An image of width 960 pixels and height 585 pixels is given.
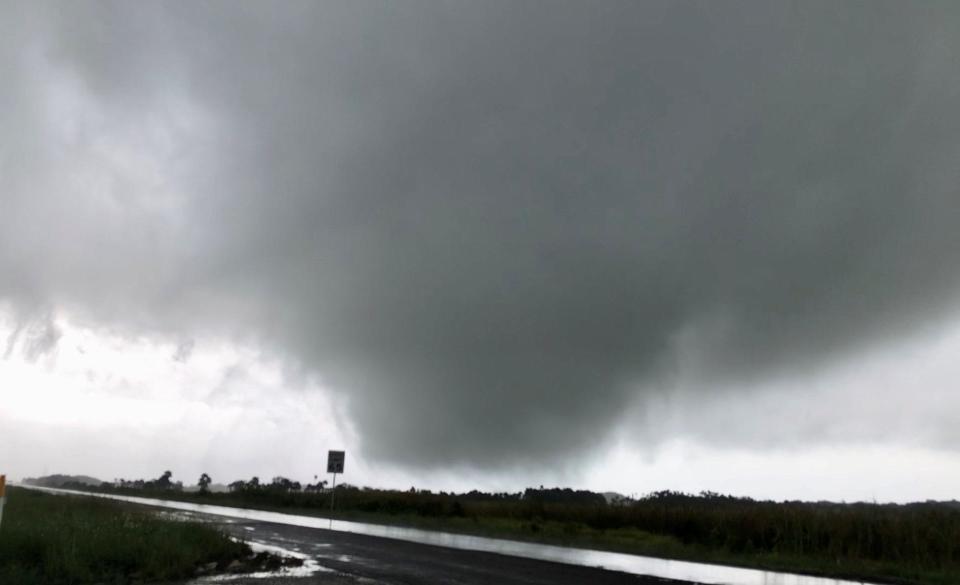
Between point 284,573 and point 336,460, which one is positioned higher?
point 336,460

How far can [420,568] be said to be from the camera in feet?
62.8

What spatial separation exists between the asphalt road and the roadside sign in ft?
73.0

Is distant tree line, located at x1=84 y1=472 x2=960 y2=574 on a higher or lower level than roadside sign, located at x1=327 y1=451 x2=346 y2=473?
lower

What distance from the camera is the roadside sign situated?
50750 mm

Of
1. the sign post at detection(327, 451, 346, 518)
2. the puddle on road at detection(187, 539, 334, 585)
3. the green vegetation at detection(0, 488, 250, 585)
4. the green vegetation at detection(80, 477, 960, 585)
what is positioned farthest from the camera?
the sign post at detection(327, 451, 346, 518)

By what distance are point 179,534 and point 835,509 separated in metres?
29.0

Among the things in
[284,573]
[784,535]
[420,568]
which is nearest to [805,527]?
[784,535]

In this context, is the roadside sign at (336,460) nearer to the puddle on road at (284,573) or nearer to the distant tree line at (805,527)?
the distant tree line at (805,527)

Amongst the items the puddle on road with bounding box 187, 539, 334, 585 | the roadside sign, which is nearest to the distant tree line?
the roadside sign

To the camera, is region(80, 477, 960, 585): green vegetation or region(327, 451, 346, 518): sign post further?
region(327, 451, 346, 518): sign post

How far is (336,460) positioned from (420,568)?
32.9 meters

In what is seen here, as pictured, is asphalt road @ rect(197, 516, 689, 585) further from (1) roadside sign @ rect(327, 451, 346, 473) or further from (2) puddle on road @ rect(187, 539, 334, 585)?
(1) roadside sign @ rect(327, 451, 346, 473)

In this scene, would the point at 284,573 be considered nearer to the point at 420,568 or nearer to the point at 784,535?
the point at 420,568

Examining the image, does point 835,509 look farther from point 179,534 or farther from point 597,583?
point 179,534
